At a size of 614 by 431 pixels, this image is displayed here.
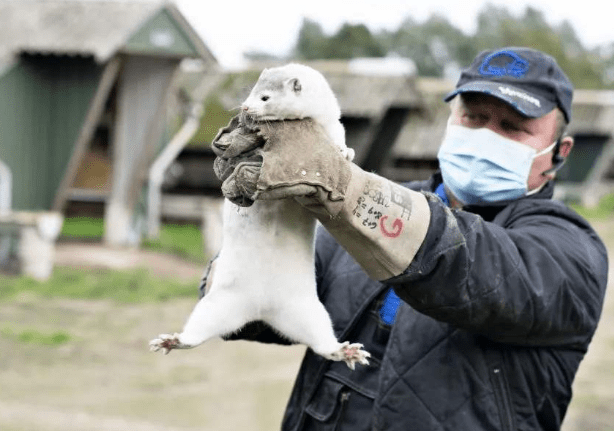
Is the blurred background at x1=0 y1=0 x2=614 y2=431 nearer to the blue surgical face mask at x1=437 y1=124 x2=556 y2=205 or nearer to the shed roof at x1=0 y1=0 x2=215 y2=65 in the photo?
the shed roof at x1=0 y1=0 x2=215 y2=65

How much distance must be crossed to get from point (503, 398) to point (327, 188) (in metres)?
0.95

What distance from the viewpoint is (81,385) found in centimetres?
768

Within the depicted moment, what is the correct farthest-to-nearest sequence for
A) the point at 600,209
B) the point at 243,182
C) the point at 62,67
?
the point at 600,209, the point at 62,67, the point at 243,182

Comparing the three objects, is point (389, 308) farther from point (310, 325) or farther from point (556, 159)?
point (556, 159)

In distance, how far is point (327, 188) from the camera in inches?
83.4

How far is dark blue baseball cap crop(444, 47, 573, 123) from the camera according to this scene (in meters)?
2.89

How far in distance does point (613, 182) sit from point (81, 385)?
24923 mm

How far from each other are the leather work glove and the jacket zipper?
0.60 meters

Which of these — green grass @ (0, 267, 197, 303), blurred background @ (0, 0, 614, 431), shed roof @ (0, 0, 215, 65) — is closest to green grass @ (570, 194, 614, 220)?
blurred background @ (0, 0, 614, 431)

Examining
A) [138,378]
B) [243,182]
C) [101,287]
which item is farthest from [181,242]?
[243,182]

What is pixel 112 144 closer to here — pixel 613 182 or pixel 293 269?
pixel 293 269

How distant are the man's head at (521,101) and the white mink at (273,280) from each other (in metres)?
0.78

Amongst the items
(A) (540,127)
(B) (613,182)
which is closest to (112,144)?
(A) (540,127)

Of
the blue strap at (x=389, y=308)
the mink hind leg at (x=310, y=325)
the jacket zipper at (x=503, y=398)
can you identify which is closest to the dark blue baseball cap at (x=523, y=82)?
the blue strap at (x=389, y=308)
